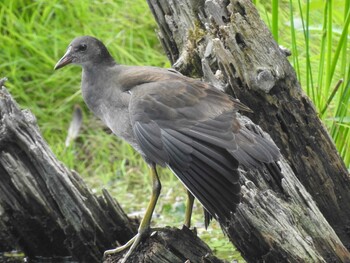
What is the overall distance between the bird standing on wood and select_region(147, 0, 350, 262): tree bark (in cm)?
14

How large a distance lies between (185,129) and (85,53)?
1045 mm

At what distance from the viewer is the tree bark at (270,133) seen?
422cm

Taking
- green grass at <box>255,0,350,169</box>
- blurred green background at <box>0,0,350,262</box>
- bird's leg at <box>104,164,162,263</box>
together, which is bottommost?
blurred green background at <box>0,0,350,262</box>

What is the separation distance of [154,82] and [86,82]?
23.2 inches

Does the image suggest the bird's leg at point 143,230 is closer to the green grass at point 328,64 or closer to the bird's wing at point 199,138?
the bird's wing at point 199,138

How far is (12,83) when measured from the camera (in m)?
7.92

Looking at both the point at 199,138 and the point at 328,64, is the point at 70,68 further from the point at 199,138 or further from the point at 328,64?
the point at 199,138

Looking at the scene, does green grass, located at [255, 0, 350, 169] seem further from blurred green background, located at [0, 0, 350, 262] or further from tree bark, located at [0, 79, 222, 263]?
blurred green background, located at [0, 0, 350, 262]

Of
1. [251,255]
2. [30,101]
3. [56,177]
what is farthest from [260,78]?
[30,101]

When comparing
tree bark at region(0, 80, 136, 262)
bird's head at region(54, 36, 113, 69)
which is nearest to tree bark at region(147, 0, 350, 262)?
bird's head at region(54, 36, 113, 69)

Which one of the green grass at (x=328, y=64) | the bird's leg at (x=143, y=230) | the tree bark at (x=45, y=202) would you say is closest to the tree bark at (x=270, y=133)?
the green grass at (x=328, y=64)

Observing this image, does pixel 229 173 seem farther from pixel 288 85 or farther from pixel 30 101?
pixel 30 101

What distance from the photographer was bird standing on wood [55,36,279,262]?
4.17 metres

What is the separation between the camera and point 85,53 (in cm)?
516
